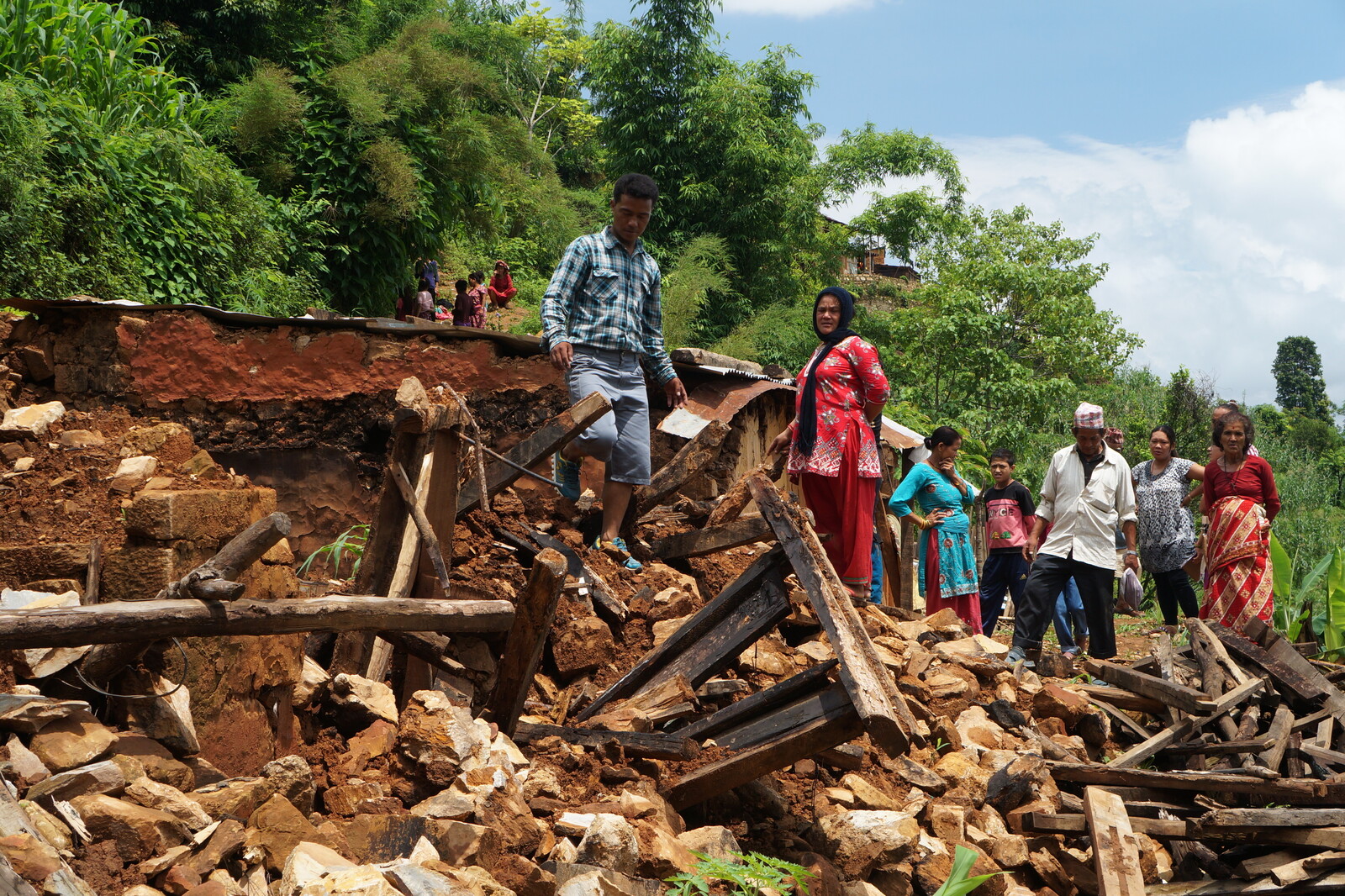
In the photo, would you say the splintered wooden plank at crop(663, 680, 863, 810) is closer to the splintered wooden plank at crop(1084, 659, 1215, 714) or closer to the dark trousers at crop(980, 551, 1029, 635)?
the splintered wooden plank at crop(1084, 659, 1215, 714)

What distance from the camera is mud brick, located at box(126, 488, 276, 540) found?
10.6 ft

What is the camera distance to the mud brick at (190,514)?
3.23 meters

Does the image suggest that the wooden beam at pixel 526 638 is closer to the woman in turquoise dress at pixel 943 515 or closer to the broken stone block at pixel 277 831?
the broken stone block at pixel 277 831

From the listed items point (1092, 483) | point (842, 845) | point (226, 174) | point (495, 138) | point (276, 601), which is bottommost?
point (842, 845)

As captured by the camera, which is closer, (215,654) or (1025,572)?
(215,654)

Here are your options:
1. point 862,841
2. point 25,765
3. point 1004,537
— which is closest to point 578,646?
point 862,841

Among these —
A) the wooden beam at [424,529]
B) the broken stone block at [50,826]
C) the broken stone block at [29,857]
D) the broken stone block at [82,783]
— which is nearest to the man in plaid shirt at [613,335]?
the wooden beam at [424,529]

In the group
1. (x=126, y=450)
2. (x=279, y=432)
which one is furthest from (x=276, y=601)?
(x=279, y=432)

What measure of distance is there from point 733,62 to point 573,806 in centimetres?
2321

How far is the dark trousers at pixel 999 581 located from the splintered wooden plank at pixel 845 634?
12.7 ft

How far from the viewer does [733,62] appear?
24203mm

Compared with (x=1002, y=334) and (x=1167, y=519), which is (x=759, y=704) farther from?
(x=1002, y=334)

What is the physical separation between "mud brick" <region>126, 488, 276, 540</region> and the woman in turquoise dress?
15.0ft

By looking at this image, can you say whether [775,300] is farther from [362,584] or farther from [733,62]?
[362,584]
